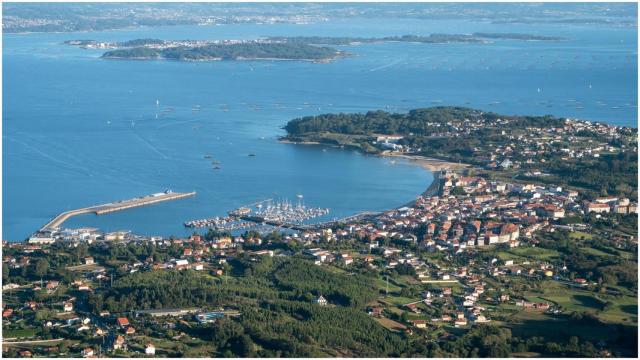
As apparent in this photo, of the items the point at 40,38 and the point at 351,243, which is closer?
the point at 351,243

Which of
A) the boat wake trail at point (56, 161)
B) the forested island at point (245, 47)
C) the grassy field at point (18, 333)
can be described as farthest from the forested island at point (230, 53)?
the grassy field at point (18, 333)

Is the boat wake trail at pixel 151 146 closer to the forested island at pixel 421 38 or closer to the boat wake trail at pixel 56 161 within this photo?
the boat wake trail at pixel 56 161

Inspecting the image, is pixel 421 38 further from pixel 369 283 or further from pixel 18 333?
pixel 18 333

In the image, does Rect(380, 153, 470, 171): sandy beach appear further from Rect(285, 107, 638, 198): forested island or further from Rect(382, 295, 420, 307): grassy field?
Rect(382, 295, 420, 307): grassy field

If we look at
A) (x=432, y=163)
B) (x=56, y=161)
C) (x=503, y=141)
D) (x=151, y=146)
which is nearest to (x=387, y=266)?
(x=432, y=163)

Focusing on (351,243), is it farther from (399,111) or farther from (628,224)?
(399,111)

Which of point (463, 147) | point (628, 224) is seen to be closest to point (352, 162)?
point (463, 147)
